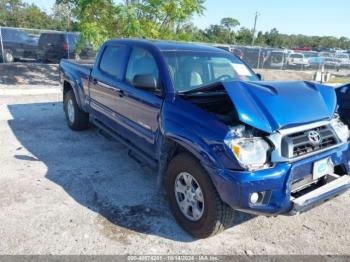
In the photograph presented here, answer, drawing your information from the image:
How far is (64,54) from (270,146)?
14385 mm

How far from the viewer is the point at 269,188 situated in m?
2.77

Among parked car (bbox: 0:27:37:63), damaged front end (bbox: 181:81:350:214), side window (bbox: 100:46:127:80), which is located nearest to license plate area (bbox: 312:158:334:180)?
damaged front end (bbox: 181:81:350:214)

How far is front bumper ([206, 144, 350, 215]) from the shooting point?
2.73 meters

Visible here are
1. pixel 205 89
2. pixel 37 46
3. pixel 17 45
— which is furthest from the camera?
pixel 37 46

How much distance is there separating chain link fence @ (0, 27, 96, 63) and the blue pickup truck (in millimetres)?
11438

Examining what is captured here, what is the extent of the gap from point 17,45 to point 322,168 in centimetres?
1594

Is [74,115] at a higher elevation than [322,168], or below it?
below

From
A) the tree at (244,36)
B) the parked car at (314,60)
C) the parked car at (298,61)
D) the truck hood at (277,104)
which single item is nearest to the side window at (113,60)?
the truck hood at (277,104)

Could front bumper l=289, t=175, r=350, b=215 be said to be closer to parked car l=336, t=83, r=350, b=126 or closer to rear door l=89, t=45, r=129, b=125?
rear door l=89, t=45, r=129, b=125

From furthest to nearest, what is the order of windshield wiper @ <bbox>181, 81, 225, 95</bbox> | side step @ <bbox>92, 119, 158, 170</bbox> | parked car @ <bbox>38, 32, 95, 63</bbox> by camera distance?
parked car @ <bbox>38, 32, 95, 63</bbox> < side step @ <bbox>92, 119, 158, 170</bbox> < windshield wiper @ <bbox>181, 81, 225, 95</bbox>

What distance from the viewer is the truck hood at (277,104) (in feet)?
9.34

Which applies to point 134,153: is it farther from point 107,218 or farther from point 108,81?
point 108,81

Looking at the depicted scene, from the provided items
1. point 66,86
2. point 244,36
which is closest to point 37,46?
point 66,86

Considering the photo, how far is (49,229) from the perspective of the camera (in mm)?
3285
